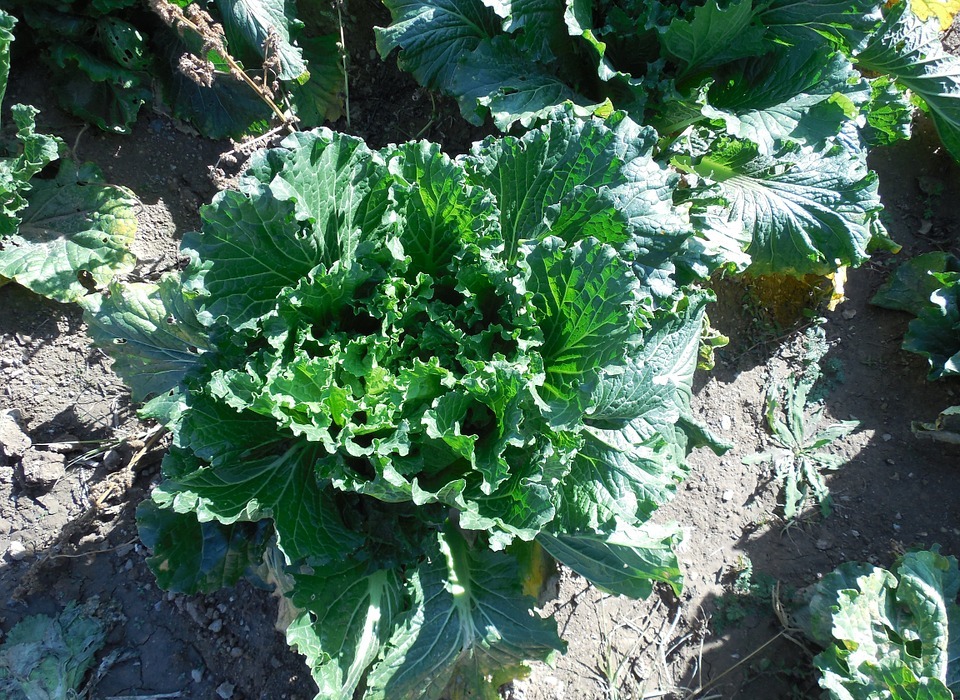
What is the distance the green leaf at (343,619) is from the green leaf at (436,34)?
2.50 meters

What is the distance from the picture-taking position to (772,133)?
3.49 meters

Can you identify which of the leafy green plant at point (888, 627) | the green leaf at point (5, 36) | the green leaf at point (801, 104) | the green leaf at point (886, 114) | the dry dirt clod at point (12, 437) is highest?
the green leaf at point (5, 36)

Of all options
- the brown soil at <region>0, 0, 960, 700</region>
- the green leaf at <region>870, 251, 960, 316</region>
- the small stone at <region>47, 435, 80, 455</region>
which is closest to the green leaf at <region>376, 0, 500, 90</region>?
the brown soil at <region>0, 0, 960, 700</region>

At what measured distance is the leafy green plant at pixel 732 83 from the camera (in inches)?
140

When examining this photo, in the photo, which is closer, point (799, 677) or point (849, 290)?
point (799, 677)

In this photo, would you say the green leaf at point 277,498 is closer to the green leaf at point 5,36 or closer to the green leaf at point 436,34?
the green leaf at point 5,36

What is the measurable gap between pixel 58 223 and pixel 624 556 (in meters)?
3.25

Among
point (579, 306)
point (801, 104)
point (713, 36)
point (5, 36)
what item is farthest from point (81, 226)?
point (801, 104)

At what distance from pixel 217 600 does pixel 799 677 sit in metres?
2.99

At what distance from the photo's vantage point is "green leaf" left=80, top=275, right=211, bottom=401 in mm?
2906

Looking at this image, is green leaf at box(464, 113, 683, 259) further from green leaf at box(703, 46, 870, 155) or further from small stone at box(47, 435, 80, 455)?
small stone at box(47, 435, 80, 455)

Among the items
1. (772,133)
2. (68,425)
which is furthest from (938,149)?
(68,425)

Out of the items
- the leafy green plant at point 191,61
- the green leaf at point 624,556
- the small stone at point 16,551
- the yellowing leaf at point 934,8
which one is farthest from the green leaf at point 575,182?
the yellowing leaf at point 934,8

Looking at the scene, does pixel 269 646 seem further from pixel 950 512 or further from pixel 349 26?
pixel 950 512
